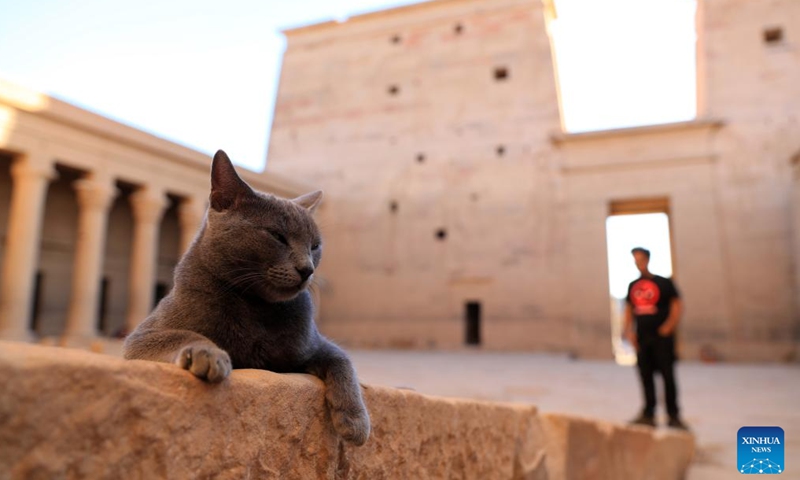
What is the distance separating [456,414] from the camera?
228cm

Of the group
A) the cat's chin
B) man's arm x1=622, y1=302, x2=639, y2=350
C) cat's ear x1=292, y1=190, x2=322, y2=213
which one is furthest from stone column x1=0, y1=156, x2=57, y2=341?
the cat's chin

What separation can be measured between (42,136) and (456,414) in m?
14.0

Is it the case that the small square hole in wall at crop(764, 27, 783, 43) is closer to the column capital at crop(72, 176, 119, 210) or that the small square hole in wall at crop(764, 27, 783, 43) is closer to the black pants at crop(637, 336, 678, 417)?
the black pants at crop(637, 336, 678, 417)

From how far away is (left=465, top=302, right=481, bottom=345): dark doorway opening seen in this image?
64.5 ft

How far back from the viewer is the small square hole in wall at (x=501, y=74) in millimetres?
20703

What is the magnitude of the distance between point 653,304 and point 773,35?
650 inches

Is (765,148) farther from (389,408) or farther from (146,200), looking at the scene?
(389,408)

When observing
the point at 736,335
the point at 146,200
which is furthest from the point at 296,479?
the point at 736,335

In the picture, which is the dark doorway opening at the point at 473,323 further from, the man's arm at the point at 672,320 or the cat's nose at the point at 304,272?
the cat's nose at the point at 304,272

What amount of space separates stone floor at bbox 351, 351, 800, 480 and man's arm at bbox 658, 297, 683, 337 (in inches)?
42.3

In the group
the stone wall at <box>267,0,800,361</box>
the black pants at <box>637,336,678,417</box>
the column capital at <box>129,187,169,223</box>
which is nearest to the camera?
the black pants at <box>637,336,678,417</box>

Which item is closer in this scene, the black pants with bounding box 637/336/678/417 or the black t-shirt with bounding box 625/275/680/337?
the black pants with bounding box 637/336/678/417

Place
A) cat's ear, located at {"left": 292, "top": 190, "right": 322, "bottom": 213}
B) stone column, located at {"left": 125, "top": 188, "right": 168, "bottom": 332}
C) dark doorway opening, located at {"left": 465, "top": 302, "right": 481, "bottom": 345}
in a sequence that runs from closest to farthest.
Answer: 1. cat's ear, located at {"left": 292, "top": 190, "right": 322, "bottom": 213}
2. stone column, located at {"left": 125, "top": 188, "right": 168, "bottom": 332}
3. dark doorway opening, located at {"left": 465, "top": 302, "right": 481, "bottom": 345}

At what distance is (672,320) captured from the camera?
19.0ft
